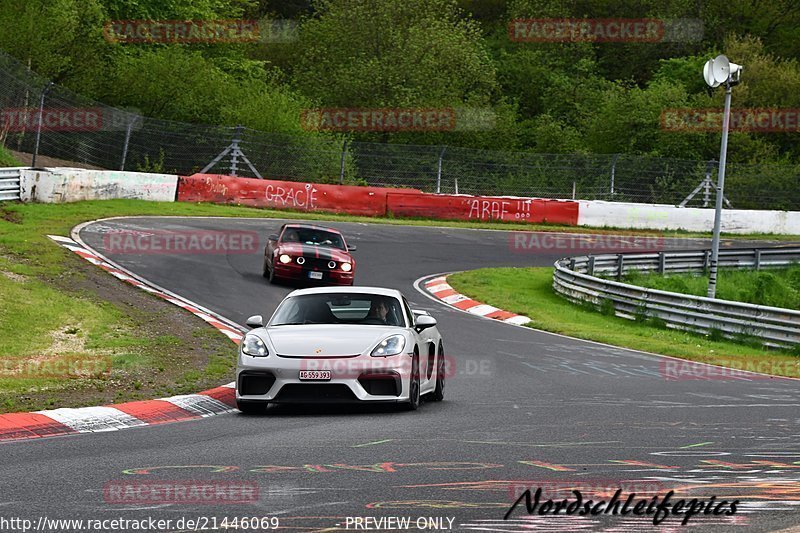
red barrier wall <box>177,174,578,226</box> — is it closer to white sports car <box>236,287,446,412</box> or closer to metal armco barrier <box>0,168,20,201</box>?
metal armco barrier <box>0,168,20,201</box>

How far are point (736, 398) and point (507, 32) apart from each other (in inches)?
2558

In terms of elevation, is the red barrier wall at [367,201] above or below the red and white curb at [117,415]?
above

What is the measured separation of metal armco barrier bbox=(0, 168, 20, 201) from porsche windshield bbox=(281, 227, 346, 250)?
356 inches

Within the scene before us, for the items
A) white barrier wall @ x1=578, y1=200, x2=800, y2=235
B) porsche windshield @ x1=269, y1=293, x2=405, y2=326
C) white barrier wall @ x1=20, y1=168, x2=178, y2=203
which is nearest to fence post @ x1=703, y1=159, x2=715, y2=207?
white barrier wall @ x1=578, y1=200, x2=800, y2=235

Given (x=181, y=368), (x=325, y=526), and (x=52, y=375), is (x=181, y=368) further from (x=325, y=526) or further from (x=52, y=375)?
(x=325, y=526)

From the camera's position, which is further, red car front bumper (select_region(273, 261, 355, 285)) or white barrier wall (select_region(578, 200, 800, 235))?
white barrier wall (select_region(578, 200, 800, 235))

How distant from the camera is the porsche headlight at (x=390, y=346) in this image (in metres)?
11.2

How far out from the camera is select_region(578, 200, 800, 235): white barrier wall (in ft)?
134

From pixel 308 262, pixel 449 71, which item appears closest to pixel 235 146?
pixel 308 262

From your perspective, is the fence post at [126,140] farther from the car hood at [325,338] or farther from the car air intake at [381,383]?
the car air intake at [381,383]

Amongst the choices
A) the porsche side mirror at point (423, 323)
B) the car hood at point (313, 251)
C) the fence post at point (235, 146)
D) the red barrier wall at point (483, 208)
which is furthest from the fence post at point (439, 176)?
the porsche side mirror at point (423, 323)

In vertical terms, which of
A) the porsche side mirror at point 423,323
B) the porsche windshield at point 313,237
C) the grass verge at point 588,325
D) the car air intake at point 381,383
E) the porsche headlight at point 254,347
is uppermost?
the porsche windshield at point 313,237

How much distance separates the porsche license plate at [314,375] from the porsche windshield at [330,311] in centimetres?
120

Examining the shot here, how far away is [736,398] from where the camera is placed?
13359mm
